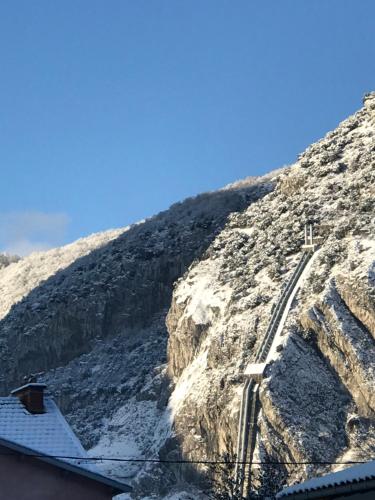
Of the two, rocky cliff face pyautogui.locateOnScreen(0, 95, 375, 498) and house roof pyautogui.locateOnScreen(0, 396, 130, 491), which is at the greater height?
rocky cliff face pyautogui.locateOnScreen(0, 95, 375, 498)

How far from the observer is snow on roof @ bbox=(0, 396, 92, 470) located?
24.3m

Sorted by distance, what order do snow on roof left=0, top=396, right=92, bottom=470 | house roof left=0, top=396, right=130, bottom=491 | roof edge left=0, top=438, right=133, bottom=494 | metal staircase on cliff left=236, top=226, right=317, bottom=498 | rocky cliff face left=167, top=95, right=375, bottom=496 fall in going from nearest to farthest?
roof edge left=0, top=438, right=133, bottom=494 → house roof left=0, top=396, right=130, bottom=491 → snow on roof left=0, top=396, right=92, bottom=470 → metal staircase on cliff left=236, top=226, right=317, bottom=498 → rocky cliff face left=167, top=95, right=375, bottom=496

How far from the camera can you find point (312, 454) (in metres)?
53.9

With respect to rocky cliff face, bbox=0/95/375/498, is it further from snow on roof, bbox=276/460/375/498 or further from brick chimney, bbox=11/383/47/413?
snow on roof, bbox=276/460/375/498

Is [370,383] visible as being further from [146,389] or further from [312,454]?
[146,389]

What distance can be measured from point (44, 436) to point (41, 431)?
0.19m

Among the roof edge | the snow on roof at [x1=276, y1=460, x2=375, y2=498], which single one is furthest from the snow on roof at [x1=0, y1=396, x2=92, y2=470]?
the snow on roof at [x1=276, y1=460, x2=375, y2=498]

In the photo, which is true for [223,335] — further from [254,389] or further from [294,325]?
[254,389]

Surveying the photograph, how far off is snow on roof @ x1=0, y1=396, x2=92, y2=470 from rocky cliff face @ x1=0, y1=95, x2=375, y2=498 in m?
16.9

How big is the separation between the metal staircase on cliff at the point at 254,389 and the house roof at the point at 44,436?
2678cm

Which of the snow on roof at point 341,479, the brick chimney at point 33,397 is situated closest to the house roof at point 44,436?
the brick chimney at point 33,397

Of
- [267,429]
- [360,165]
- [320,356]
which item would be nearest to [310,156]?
[360,165]

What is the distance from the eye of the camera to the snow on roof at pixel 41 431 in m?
24.3

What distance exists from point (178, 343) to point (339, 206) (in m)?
14.5
